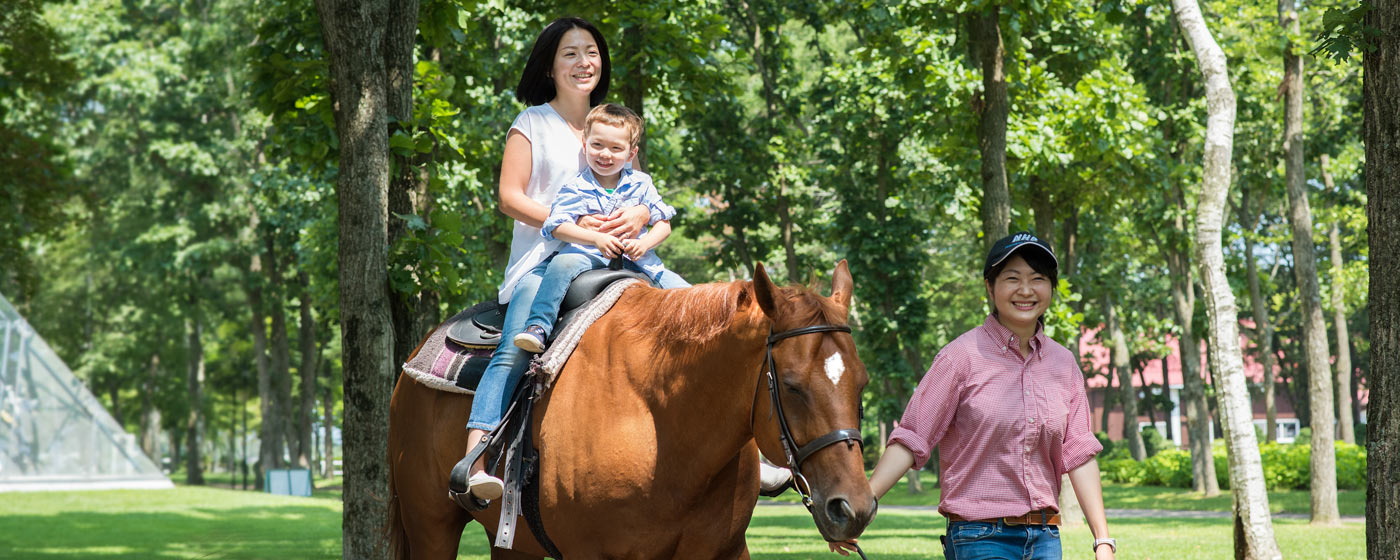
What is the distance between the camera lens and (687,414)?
4.47 metres

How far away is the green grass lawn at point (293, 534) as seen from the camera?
16.6 metres

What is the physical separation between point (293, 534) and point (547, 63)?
55.3 feet

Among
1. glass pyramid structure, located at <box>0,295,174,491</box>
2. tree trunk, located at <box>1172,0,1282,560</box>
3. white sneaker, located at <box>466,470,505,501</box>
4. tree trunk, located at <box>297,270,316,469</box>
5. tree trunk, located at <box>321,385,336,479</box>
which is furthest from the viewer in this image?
tree trunk, located at <box>321,385,336,479</box>

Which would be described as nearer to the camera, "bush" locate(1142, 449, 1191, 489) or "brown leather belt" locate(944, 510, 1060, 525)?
"brown leather belt" locate(944, 510, 1060, 525)

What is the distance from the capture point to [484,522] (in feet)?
18.7

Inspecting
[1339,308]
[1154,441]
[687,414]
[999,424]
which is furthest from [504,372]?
[1154,441]

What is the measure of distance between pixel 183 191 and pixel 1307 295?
31155 millimetres

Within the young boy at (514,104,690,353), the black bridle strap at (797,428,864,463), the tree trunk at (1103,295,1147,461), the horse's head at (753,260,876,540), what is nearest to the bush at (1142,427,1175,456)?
the tree trunk at (1103,295,1147,461)

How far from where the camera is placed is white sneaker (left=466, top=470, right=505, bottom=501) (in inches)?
187

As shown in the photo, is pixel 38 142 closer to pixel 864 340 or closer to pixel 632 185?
pixel 632 185

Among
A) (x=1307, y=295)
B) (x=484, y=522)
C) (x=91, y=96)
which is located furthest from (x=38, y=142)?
(x=91, y=96)

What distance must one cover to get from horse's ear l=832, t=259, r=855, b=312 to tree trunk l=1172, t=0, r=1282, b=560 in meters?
8.67

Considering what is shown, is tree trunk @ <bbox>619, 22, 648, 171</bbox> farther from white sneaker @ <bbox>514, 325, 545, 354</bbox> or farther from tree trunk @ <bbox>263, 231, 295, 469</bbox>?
tree trunk @ <bbox>263, 231, 295, 469</bbox>

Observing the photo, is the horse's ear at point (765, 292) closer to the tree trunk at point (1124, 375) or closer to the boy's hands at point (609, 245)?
the boy's hands at point (609, 245)
